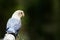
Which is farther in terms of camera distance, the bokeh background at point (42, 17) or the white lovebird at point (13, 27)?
the bokeh background at point (42, 17)

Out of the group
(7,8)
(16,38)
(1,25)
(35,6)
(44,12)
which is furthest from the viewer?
(44,12)

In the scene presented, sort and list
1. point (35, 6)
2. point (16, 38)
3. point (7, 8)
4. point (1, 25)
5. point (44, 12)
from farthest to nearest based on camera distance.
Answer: point (44, 12) → point (35, 6) → point (7, 8) → point (1, 25) → point (16, 38)

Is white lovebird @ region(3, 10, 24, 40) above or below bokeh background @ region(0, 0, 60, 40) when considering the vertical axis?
above

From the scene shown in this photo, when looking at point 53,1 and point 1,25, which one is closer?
point 1,25

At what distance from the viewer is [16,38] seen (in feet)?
4.96

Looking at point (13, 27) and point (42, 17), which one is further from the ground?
point (13, 27)

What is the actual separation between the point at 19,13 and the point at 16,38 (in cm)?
12

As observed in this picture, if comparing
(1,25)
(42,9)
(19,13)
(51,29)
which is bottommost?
(51,29)

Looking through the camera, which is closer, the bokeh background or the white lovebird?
the white lovebird

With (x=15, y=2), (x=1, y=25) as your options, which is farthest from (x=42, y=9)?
(x=1, y=25)

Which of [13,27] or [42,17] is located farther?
[42,17]

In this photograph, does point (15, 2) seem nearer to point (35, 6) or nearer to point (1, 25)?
point (35, 6)

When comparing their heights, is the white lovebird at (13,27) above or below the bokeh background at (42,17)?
above

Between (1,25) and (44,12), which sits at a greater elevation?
(1,25)
